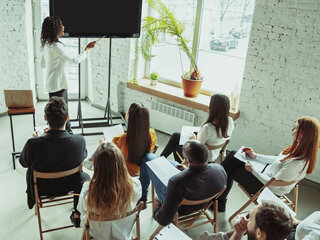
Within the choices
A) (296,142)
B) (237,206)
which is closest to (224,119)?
(296,142)

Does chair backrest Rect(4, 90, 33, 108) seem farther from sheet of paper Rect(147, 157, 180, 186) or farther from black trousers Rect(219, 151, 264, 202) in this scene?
black trousers Rect(219, 151, 264, 202)

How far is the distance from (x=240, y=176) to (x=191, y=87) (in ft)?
5.71

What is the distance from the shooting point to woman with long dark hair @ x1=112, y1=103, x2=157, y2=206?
298 centimetres

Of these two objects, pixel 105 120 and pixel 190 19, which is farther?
pixel 105 120

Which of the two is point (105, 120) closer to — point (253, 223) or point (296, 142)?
point (296, 142)

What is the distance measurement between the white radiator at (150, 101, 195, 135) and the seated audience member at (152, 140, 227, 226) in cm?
232

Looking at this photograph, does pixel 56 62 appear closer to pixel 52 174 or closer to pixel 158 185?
pixel 52 174

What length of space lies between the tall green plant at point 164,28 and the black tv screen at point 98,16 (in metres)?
0.38

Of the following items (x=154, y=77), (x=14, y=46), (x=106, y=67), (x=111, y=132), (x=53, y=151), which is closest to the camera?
(x=53, y=151)

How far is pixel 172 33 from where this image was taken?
4633 millimetres

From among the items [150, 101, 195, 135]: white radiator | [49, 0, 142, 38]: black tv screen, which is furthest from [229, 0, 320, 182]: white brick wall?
[49, 0, 142, 38]: black tv screen

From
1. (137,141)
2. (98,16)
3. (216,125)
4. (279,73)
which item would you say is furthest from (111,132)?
(279,73)

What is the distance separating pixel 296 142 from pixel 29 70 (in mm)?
4155

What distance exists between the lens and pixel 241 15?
441 centimetres
